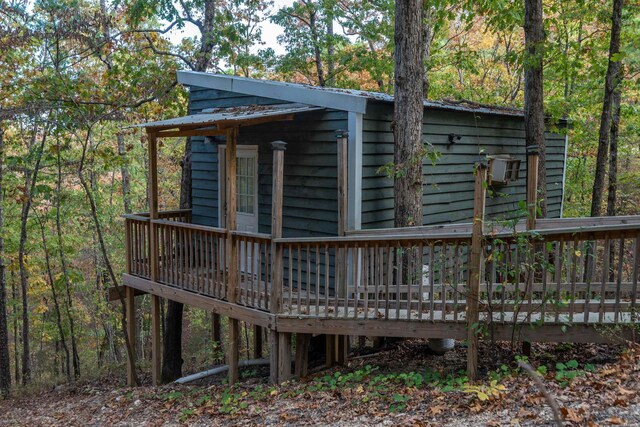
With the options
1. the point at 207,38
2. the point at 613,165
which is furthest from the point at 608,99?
the point at 207,38

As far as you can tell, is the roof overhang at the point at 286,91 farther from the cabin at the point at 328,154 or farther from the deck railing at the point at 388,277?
the deck railing at the point at 388,277

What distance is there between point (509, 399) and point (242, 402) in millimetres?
3138

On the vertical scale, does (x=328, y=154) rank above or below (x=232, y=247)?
above

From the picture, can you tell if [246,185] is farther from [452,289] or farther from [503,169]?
[452,289]

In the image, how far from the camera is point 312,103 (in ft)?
25.4

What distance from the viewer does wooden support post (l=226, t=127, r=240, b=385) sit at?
282 inches

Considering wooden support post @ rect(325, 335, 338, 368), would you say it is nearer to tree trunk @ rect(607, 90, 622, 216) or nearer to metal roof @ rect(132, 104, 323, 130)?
metal roof @ rect(132, 104, 323, 130)

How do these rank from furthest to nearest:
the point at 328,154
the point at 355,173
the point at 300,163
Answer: the point at 300,163, the point at 328,154, the point at 355,173

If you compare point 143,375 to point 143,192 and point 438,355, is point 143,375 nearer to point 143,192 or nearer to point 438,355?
point 438,355

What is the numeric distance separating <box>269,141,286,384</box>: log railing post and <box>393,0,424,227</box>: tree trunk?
1.68m

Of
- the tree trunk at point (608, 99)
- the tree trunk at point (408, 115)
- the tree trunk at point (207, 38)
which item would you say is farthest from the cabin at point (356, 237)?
the tree trunk at point (207, 38)

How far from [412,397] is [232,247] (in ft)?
10.6

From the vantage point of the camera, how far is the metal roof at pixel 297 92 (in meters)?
7.31

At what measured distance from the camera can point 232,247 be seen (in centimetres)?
735
